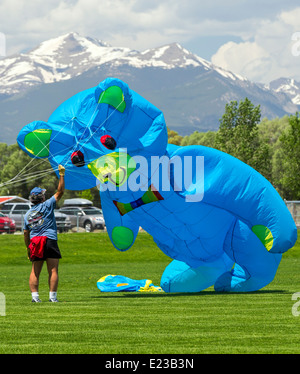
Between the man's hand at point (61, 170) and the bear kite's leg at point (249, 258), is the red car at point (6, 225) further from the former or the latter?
the man's hand at point (61, 170)

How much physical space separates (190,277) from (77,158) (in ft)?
10.6

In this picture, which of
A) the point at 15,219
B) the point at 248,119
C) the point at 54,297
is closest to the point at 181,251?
the point at 54,297

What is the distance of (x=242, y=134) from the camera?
65.6 m

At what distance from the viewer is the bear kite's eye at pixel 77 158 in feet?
45.5

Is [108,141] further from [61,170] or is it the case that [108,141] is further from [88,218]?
[88,218]

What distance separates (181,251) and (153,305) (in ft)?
9.71

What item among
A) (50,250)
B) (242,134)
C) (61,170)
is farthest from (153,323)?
(242,134)

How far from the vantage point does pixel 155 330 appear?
9.15 metres

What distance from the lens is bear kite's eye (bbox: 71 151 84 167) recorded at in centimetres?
1387

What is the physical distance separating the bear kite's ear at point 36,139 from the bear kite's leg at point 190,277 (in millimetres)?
3315

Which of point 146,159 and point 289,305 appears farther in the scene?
point 146,159

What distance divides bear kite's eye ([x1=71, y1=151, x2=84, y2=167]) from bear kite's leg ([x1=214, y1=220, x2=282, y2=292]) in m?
3.08

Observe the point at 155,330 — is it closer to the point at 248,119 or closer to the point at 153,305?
the point at 153,305

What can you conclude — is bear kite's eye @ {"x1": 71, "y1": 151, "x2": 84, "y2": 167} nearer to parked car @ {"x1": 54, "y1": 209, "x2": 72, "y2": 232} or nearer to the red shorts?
the red shorts
